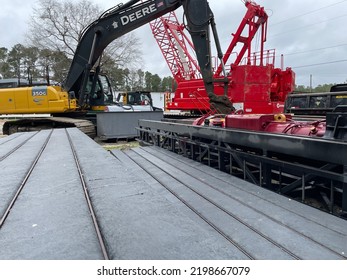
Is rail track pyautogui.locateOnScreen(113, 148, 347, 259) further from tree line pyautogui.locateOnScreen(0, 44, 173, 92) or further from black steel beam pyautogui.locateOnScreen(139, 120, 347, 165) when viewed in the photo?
tree line pyautogui.locateOnScreen(0, 44, 173, 92)

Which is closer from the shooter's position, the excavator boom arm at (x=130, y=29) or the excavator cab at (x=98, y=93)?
the excavator boom arm at (x=130, y=29)

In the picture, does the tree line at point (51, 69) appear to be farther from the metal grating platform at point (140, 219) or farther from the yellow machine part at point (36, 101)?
the metal grating platform at point (140, 219)

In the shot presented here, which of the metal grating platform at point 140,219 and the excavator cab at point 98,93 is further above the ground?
the excavator cab at point 98,93

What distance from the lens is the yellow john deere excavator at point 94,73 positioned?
8.05 meters

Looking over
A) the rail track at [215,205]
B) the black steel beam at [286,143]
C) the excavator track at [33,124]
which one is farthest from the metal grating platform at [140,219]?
A: the excavator track at [33,124]

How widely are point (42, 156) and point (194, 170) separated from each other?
2238 mm

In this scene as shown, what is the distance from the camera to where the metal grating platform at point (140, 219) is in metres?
1.67

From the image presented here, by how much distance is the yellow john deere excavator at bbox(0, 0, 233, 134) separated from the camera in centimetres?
805

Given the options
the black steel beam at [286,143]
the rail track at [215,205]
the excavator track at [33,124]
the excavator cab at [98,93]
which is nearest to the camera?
the rail track at [215,205]

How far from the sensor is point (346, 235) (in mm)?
2389

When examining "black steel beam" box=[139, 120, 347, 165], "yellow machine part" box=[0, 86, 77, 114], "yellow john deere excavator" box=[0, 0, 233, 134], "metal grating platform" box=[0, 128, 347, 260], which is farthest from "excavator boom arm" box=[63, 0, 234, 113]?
"metal grating platform" box=[0, 128, 347, 260]

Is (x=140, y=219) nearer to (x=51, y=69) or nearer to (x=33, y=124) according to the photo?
(x=33, y=124)

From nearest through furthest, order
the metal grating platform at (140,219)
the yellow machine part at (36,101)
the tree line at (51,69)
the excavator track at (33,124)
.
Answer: the metal grating platform at (140,219), the yellow machine part at (36,101), the excavator track at (33,124), the tree line at (51,69)

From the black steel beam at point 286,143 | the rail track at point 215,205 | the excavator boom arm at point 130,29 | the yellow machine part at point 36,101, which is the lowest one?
the rail track at point 215,205
